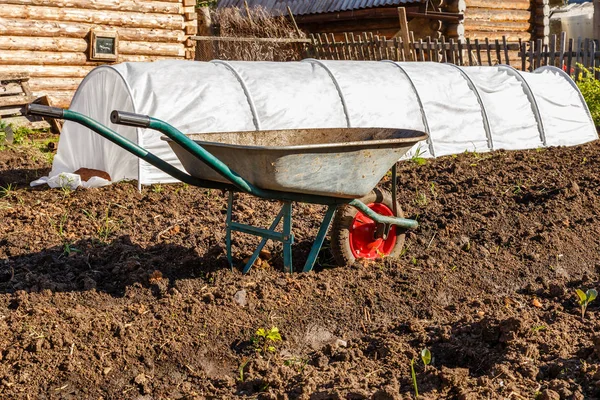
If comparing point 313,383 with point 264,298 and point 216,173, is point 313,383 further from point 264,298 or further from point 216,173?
point 216,173

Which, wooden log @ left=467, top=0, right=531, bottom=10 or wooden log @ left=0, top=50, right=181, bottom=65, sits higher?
wooden log @ left=467, top=0, right=531, bottom=10

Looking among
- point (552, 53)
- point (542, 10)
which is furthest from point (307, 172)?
point (542, 10)

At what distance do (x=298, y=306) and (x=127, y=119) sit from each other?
51.6 inches

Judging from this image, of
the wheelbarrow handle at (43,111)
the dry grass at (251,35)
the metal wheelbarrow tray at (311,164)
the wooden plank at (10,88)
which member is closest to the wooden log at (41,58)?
the wooden plank at (10,88)

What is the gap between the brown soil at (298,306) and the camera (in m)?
3.13

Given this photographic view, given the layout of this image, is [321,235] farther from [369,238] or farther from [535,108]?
[535,108]

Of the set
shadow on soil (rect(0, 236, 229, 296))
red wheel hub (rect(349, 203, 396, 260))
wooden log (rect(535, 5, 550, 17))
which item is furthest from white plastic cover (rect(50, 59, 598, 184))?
wooden log (rect(535, 5, 550, 17))

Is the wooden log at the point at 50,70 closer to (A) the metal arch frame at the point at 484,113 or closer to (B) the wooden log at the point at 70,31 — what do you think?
(B) the wooden log at the point at 70,31

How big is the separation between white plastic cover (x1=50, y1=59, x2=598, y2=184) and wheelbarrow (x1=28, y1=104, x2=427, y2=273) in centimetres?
273

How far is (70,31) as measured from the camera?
37.3 ft

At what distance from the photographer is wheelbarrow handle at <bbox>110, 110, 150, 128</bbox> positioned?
323 cm

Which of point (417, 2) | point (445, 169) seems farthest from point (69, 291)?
point (417, 2)

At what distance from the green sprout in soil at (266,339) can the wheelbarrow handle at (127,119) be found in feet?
3.59

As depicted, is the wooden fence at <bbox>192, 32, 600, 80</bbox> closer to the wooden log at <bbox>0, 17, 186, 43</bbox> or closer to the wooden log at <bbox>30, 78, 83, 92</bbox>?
the wooden log at <bbox>0, 17, 186, 43</bbox>
